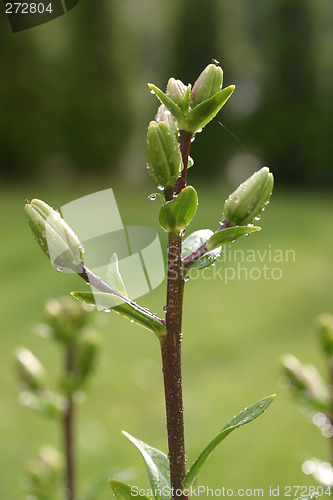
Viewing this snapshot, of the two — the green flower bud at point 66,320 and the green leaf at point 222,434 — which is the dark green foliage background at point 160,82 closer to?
the green flower bud at point 66,320

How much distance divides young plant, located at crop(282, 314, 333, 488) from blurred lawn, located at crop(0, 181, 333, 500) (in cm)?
28

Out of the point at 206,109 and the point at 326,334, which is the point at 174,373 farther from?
the point at 326,334

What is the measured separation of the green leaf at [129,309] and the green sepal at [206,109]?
14 cm

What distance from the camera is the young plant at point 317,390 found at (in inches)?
35.6

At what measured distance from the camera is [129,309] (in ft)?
1.57

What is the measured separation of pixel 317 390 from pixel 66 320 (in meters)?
0.42

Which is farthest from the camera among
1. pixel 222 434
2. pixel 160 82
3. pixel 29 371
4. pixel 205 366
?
pixel 160 82

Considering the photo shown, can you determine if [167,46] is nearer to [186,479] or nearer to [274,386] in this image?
[274,386]

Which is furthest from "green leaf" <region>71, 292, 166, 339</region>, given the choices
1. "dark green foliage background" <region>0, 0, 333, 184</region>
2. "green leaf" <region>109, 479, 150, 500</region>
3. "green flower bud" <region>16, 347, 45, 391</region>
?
"dark green foliage background" <region>0, 0, 333, 184</region>

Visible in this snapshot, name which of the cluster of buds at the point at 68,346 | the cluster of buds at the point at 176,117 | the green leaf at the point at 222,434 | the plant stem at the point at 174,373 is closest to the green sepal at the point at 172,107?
the cluster of buds at the point at 176,117

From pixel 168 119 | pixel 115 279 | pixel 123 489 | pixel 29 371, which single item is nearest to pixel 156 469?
pixel 123 489

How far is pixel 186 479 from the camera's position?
478mm

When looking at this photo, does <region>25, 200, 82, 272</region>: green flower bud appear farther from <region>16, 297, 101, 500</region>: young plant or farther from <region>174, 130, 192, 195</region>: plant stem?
<region>16, 297, 101, 500</region>: young plant

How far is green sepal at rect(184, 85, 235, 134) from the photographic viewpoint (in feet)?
1.69
